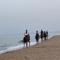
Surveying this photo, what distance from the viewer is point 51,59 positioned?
62.5ft

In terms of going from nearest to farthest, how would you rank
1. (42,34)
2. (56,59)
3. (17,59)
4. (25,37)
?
(56,59) → (17,59) → (25,37) → (42,34)

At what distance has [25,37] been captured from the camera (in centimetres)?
3014

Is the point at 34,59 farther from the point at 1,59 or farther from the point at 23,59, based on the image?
the point at 1,59

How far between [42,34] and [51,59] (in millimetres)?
27528

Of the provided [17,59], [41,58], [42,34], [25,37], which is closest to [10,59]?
[17,59]

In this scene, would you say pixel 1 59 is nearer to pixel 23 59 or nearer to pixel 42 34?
pixel 23 59

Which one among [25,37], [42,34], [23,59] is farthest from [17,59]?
[42,34]

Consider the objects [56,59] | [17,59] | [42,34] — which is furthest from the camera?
[42,34]

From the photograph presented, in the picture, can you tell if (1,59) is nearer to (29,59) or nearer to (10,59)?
(10,59)

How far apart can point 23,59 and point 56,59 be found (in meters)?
2.26

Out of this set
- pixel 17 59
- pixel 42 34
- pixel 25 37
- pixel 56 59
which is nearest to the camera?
pixel 56 59

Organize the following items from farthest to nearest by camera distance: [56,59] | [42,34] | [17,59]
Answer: [42,34] < [17,59] < [56,59]

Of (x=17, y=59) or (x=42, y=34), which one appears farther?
(x=42, y=34)

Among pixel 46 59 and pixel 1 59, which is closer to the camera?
pixel 46 59
